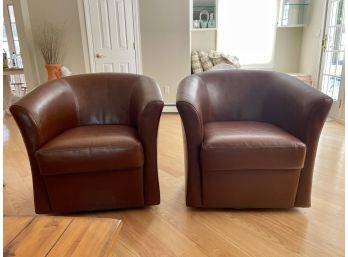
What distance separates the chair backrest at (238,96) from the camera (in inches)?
77.9

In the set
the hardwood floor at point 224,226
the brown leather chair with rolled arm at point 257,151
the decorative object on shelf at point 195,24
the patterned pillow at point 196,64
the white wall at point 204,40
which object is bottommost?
the hardwood floor at point 224,226

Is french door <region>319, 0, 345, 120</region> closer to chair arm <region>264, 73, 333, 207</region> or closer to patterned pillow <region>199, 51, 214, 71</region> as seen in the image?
patterned pillow <region>199, 51, 214, 71</region>

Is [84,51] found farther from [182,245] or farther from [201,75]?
[182,245]

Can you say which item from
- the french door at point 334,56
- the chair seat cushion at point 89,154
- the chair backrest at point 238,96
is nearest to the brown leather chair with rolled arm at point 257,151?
the chair backrest at point 238,96

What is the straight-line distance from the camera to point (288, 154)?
1479mm

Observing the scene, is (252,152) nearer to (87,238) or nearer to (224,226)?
(224,226)

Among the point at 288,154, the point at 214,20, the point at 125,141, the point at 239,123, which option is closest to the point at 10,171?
the point at 125,141

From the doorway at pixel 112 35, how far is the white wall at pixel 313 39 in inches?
96.0

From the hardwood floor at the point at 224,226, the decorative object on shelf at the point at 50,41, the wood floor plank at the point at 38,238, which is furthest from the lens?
the decorative object on shelf at the point at 50,41

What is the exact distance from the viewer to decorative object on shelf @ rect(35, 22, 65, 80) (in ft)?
12.4

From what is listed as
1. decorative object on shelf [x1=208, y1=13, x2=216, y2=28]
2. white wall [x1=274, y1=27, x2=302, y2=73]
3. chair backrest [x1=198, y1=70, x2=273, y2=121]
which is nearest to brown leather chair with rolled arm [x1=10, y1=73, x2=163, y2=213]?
chair backrest [x1=198, y1=70, x2=273, y2=121]

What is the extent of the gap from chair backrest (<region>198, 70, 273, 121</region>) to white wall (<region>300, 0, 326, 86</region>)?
2.29 m

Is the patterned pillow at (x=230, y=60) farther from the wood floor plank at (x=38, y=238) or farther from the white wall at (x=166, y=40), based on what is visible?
the wood floor plank at (x=38, y=238)

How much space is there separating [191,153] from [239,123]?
48 centimetres
